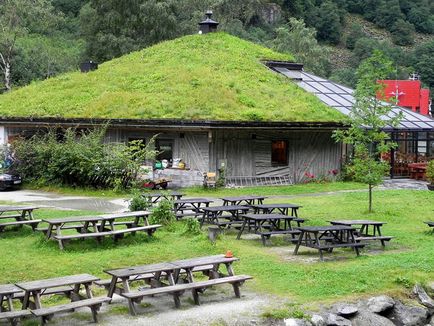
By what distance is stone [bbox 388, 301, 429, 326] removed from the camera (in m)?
11.2

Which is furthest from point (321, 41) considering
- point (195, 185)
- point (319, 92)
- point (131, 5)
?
point (195, 185)

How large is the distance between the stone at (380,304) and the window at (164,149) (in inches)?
661

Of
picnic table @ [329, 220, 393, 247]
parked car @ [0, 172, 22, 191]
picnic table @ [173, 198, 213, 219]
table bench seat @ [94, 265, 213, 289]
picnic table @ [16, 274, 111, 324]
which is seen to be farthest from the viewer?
parked car @ [0, 172, 22, 191]

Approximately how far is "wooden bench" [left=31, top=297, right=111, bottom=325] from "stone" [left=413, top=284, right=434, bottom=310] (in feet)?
18.9

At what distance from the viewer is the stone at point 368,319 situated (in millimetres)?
10789

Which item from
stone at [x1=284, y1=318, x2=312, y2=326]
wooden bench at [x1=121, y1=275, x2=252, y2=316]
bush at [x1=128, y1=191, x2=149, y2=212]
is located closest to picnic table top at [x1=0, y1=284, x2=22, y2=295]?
wooden bench at [x1=121, y1=275, x2=252, y2=316]

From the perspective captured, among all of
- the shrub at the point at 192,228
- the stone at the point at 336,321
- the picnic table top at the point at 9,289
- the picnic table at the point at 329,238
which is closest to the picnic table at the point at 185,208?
the shrub at the point at 192,228

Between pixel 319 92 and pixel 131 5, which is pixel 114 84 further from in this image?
pixel 131 5

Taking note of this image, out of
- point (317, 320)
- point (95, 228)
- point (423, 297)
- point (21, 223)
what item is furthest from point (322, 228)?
point (21, 223)

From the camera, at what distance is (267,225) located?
17203 millimetres

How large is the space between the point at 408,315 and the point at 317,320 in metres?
2.01

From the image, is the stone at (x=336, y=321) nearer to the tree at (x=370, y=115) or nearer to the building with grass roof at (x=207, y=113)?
the tree at (x=370, y=115)

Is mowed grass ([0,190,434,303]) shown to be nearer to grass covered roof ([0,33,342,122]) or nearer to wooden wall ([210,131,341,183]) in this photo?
wooden wall ([210,131,341,183])

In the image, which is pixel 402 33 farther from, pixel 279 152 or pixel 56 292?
pixel 56 292
